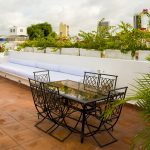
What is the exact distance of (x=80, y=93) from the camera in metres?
3.41

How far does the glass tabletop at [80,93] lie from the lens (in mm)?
3101

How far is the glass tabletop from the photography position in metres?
3.10

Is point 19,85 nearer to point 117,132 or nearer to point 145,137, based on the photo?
point 117,132

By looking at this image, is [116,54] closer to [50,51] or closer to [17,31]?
[50,51]

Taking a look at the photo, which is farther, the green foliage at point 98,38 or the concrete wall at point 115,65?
the green foliage at point 98,38

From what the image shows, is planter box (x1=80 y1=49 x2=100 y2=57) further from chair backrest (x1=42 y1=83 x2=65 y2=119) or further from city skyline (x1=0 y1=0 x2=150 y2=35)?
chair backrest (x1=42 y1=83 x2=65 y2=119)

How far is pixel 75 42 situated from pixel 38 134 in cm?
386

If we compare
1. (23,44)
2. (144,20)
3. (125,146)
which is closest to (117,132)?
(125,146)

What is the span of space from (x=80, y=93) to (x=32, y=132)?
92 centimetres

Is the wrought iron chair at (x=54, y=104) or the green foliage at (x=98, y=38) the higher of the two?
the green foliage at (x=98, y=38)

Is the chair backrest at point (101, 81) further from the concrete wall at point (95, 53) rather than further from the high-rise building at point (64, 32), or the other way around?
the high-rise building at point (64, 32)

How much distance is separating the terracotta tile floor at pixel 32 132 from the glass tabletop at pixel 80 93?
595mm

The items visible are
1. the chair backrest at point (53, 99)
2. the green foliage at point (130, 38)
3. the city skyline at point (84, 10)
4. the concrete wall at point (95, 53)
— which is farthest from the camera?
the city skyline at point (84, 10)

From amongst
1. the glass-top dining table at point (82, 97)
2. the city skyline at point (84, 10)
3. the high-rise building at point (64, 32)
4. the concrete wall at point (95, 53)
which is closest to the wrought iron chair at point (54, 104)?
the glass-top dining table at point (82, 97)
